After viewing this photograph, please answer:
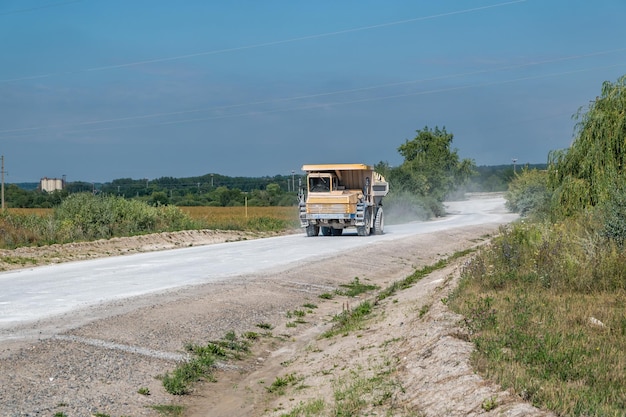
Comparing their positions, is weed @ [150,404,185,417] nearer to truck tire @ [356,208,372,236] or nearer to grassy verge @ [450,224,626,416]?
grassy verge @ [450,224,626,416]

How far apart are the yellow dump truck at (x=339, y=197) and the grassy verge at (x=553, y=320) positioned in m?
19.6

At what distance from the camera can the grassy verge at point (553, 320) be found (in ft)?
25.8

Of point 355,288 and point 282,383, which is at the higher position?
point 282,383

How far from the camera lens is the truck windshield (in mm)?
39594

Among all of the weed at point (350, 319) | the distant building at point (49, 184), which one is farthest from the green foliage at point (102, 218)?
the distant building at point (49, 184)

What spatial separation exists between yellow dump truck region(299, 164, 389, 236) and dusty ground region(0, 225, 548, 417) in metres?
19.5

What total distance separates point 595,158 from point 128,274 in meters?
13.3

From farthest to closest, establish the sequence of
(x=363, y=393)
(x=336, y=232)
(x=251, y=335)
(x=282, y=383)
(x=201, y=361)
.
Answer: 1. (x=336, y=232)
2. (x=251, y=335)
3. (x=201, y=361)
4. (x=282, y=383)
5. (x=363, y=393)

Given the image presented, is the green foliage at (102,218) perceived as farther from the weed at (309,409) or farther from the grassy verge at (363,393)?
the weed at (309,409)

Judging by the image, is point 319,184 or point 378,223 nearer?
point 319,184

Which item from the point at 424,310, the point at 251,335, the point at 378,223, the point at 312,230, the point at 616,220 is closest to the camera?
the point at 424,310

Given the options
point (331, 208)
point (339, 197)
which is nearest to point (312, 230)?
point (331, 208)

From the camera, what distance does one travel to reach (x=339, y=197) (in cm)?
3884

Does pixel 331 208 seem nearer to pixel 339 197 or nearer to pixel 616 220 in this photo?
pixel 339 197
